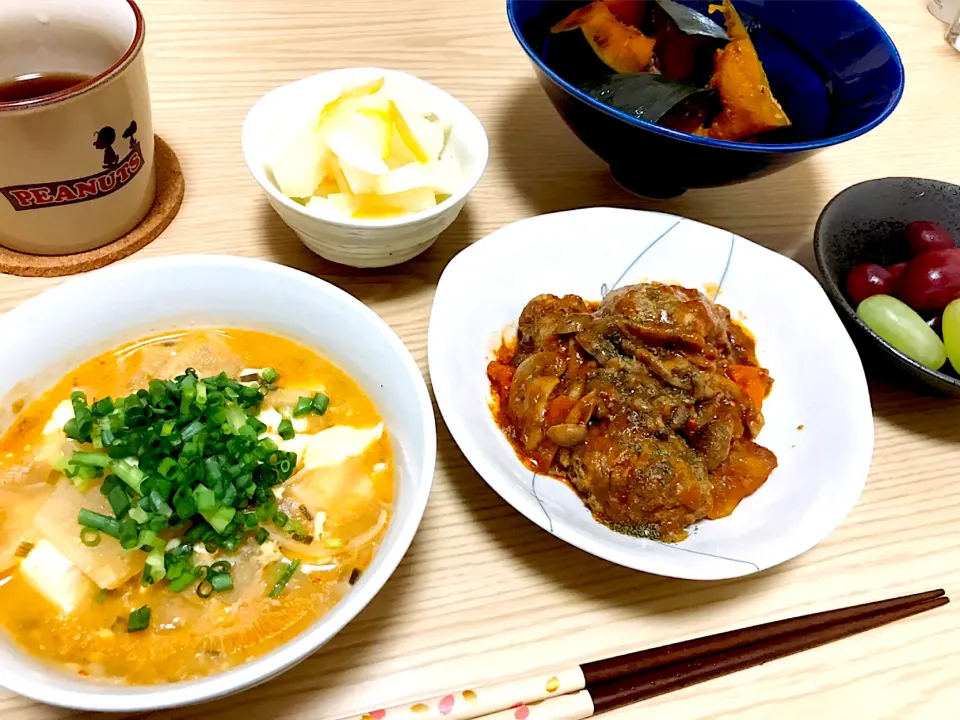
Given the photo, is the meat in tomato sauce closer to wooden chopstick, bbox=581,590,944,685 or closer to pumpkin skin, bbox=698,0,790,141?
wooden chopstick, bbox=581,590,944,685

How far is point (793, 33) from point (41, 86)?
5.79 feet

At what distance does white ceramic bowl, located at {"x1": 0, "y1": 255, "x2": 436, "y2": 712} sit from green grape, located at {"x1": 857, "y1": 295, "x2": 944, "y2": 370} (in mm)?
1043

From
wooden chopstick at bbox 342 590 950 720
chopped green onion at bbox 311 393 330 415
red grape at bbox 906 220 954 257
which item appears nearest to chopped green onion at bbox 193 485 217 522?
chopped green onion at bbox 311 393 330 415

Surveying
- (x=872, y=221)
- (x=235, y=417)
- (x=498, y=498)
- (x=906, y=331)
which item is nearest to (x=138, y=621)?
(x=235, y=417)

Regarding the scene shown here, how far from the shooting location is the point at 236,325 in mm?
1295

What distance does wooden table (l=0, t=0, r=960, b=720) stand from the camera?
44.9 inches

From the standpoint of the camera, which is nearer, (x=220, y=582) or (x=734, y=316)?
(x=220, y=582)

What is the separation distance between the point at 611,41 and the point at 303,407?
1200 mm

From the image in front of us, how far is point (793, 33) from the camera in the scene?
1.85m

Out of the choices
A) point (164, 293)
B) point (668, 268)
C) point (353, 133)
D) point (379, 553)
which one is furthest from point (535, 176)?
point (379, 553)

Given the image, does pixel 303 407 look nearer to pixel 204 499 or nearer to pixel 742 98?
pixel 204 499

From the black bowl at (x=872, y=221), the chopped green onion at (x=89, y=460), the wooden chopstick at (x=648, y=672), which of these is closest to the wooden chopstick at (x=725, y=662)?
the wooden chopstick at (x=648, y=672)

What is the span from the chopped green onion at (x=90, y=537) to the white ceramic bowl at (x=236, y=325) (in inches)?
5.7

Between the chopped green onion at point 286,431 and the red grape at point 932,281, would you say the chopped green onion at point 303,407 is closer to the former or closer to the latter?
the chopped green onion at point 286,431
